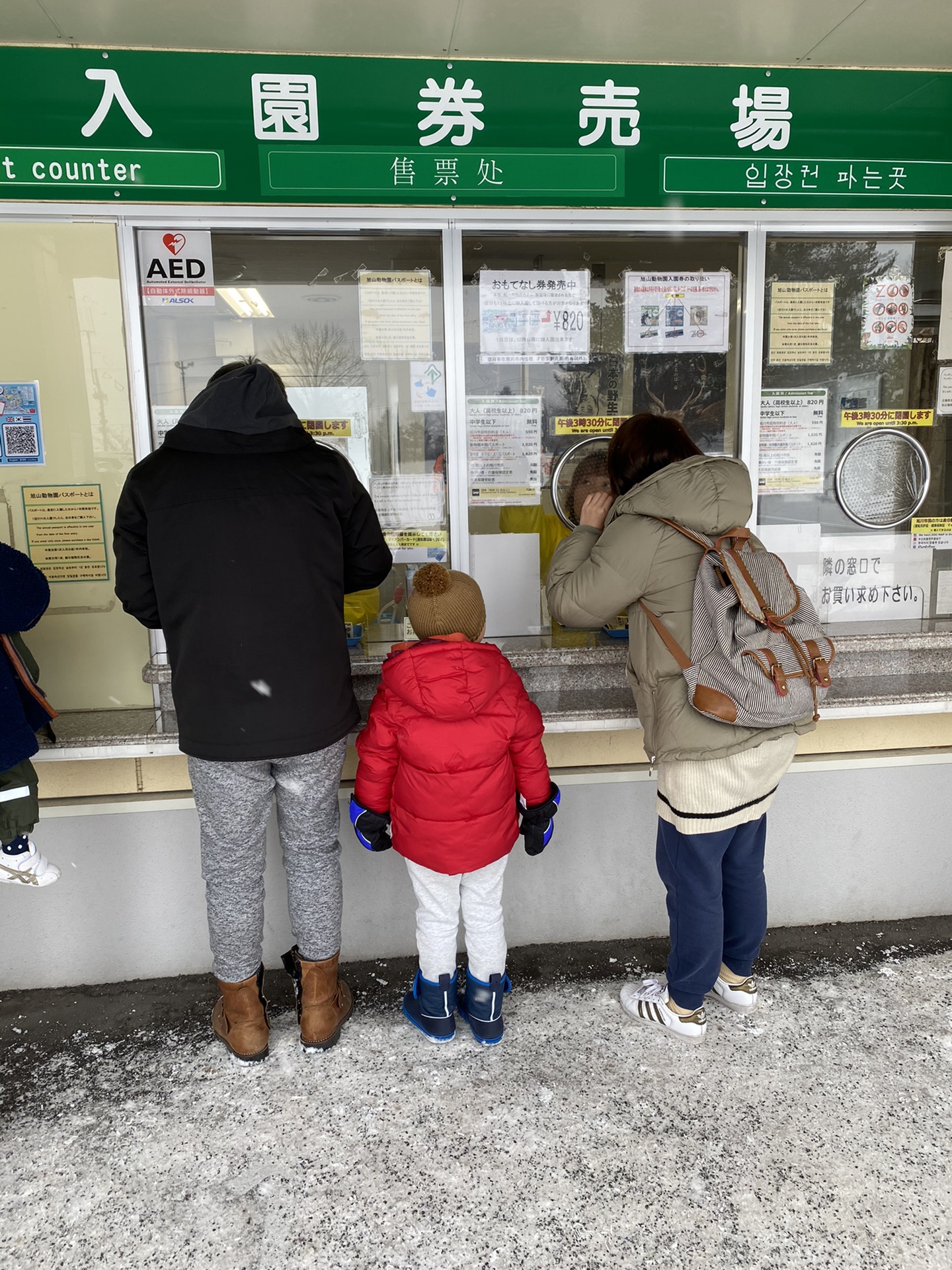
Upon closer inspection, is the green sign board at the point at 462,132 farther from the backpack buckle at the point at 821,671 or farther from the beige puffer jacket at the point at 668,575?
the backpack buckle at the point at 821,671

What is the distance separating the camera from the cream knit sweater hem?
227cm

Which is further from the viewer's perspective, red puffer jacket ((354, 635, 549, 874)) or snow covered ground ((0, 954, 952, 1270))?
red puffer jacket ((354, 635, 549, 874))

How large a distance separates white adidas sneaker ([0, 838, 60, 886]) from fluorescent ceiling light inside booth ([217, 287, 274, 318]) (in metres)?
1.82

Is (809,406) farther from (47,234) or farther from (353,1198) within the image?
(353,1198)

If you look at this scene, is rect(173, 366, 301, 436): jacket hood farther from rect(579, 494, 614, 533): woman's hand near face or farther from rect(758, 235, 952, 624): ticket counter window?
rect(758, 235, 952, 624): ticket counter window

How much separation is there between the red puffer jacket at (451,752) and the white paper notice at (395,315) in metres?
1.22

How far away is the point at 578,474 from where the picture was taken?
315cm

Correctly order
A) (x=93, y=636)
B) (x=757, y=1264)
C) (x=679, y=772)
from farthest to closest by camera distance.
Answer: (x=93, y=636), (x=679, y=772), (x=757, y=1264)

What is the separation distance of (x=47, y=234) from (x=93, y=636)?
128cm

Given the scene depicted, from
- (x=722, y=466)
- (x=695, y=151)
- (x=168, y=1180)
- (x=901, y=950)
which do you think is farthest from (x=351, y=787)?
(x=695, y=151)

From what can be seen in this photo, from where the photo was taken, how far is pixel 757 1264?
1771 millimetres

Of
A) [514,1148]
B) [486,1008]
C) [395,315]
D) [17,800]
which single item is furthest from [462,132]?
[514,1148]

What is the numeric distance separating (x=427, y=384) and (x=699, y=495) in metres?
1.23

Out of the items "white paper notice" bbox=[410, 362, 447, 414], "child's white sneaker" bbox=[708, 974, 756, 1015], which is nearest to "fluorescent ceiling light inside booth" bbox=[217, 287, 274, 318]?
"white paper notice" bbox=[410, 362, 447, 414]
